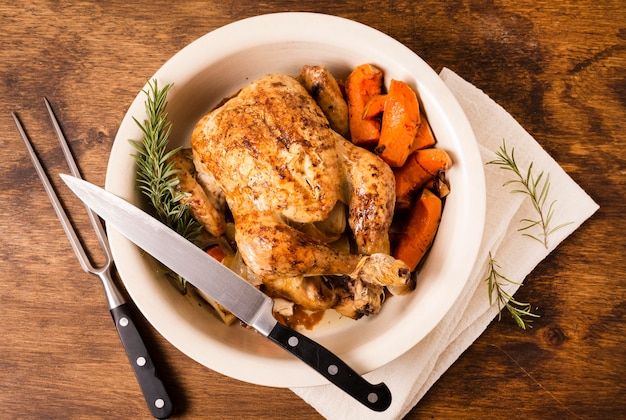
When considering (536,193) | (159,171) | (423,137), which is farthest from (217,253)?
(536,193)

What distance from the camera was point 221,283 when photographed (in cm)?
172

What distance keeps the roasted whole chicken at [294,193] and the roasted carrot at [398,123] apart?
0.27 feet

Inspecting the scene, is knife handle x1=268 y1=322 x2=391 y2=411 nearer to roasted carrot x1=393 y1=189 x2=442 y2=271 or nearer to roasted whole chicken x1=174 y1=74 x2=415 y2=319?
roasted whole chicken x1=174 y1=74 x2=415 y2=319

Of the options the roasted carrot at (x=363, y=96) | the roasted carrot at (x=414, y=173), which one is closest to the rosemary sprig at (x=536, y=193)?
the roasted carrot at (x=414, y=173)

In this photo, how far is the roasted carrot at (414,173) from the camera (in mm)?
1822

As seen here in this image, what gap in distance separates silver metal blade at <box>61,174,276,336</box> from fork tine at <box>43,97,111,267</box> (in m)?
0.37

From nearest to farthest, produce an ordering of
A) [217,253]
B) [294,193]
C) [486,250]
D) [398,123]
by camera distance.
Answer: [294,193] → [398,123] → [217,253] → [486,250]

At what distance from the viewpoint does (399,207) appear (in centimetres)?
191

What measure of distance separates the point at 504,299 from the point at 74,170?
1.60m

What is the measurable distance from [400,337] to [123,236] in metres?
0.88

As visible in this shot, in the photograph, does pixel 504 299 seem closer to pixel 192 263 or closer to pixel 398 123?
pixel 398 123

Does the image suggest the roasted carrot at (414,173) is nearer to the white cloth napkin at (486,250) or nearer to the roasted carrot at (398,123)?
the roasted carrot at (398,123)

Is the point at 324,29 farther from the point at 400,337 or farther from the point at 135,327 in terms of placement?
the point at 135,327

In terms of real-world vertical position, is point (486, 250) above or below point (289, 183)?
below
